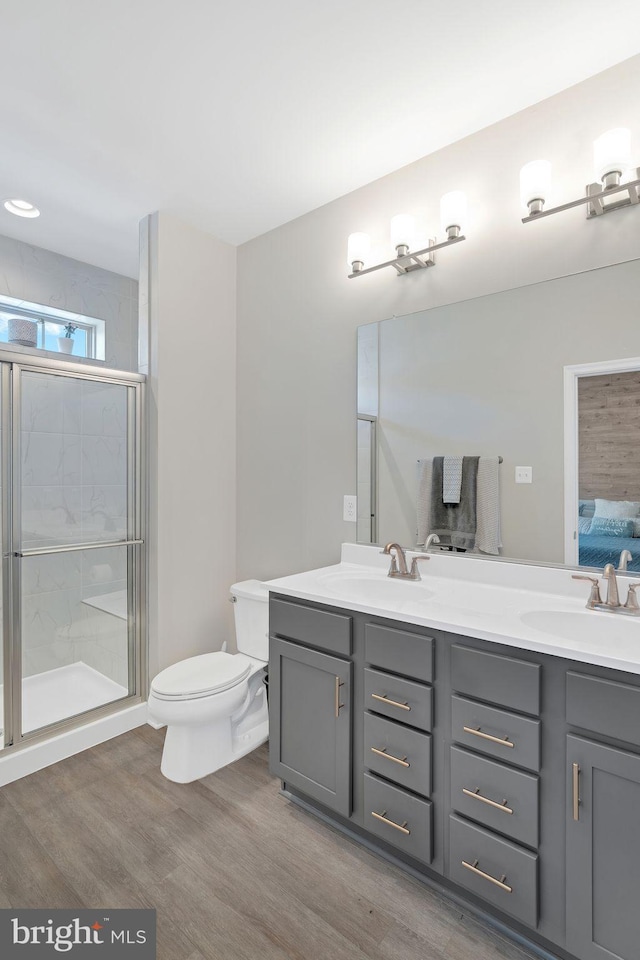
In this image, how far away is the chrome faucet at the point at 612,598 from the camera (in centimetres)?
149

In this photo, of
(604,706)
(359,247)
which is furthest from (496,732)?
(359,247)

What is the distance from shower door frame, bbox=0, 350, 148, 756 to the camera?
216 cm

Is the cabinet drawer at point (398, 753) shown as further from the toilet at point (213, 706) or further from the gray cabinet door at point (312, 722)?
the toilet at point (213, 706)

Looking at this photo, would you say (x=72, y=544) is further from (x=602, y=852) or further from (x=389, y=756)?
(x=602, y=852)

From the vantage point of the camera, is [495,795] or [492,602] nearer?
[495,795]

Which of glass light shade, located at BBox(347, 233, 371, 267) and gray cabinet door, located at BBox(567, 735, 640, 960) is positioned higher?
glass light shade, located at BBox(347, 233, 371, 267)

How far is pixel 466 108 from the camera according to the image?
1822mm

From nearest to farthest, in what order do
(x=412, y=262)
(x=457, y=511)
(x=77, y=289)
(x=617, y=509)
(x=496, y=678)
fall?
1. (x=496, y=678)
2. (x=617, y=509)
3. (x=457, y=511)
4. (x=412, y=262)
5. (x=77, y=289)

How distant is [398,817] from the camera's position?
1550 millimetres

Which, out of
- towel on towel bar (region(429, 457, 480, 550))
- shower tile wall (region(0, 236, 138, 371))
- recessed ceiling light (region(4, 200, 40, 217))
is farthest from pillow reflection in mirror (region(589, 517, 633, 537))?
recessed ceiling light (region(4, 200, 40, 217))

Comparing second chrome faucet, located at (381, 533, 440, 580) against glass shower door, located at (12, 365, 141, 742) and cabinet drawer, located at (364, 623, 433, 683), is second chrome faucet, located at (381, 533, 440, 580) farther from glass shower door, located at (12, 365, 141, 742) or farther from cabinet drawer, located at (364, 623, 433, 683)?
glass shower door, located at (12, 365, 141, 742)

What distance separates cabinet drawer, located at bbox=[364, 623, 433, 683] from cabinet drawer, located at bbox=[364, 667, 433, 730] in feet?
0.09

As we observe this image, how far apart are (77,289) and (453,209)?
2.34m

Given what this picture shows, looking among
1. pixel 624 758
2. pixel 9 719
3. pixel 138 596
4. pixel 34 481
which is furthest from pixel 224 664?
pixel 624 758
